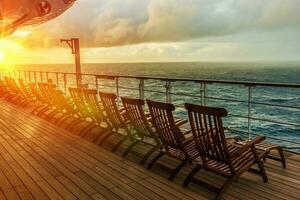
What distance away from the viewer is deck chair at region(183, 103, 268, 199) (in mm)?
2881

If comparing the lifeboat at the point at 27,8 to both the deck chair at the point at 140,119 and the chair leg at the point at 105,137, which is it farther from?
the deck chair at the point at 140,119

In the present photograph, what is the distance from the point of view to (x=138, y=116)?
398 centimetres

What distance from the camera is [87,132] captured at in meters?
5.45

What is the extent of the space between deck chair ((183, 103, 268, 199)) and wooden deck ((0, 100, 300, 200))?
0.18 m

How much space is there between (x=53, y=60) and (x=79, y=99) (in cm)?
2631

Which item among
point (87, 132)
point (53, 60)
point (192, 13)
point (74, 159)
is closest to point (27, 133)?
point (87, 132)

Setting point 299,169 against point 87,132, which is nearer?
point 299,169

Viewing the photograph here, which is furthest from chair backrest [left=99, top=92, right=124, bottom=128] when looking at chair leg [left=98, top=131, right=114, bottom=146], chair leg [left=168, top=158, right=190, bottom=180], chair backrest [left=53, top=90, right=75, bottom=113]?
chair backrest [left=53, top=90, right=75, bottom=113]

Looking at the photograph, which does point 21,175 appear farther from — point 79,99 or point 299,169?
point 299,169

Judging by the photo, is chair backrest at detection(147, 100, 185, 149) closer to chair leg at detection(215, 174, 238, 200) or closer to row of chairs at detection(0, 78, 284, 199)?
row of chairs at detection(0, 78, 284, 199)

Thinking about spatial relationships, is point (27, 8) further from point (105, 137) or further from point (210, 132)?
point (210, 132)

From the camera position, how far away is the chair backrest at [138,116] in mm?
3828

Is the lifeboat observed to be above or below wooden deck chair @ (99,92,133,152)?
above

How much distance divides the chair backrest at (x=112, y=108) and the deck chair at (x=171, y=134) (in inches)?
39.9
